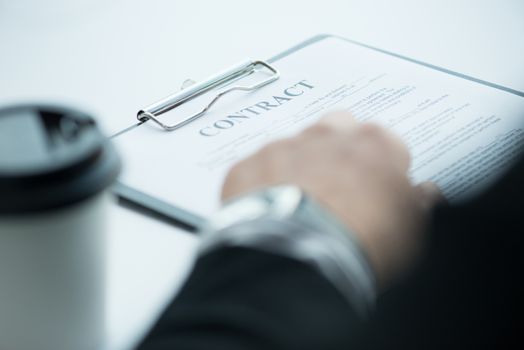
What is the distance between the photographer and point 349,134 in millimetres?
467

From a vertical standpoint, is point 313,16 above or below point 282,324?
A: below

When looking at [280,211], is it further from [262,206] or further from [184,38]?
[184,38]

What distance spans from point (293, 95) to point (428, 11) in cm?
31

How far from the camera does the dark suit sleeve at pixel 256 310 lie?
0.99ft

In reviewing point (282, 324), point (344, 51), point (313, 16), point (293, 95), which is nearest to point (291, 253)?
point (282, 324)

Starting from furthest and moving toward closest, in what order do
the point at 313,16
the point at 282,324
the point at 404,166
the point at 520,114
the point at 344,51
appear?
the point at 313,16
the point at 344,51
the point at 520,114
the point at 404,166
the point at 282,324

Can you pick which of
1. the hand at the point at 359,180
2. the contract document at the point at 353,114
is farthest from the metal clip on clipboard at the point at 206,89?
the hand at the point at 359,180

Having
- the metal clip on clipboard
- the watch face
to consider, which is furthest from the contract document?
the watch face

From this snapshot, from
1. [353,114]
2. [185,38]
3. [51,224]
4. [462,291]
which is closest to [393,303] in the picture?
[462,291]

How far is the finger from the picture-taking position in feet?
1.48

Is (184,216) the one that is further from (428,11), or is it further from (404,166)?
(428,11)

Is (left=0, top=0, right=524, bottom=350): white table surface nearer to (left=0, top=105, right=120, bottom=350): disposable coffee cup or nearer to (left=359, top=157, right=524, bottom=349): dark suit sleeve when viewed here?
(left=0, top=105, right=120, bottom=350): disposable coffee cup

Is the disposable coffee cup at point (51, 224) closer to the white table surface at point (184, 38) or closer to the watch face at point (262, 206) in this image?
the watch face at point (262, 206)

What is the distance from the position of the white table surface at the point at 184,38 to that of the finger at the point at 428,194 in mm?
240
